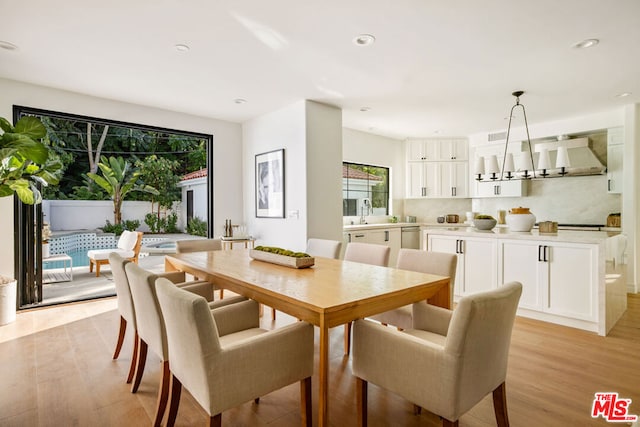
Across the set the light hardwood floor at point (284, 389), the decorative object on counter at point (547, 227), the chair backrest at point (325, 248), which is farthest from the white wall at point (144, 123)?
the decorative object on counter at point (547, 227)

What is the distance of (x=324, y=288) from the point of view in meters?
1.79

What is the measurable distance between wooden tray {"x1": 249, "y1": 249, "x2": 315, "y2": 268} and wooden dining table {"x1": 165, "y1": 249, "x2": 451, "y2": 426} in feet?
0.11

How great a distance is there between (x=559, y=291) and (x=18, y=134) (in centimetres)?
505

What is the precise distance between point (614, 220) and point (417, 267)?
4.42 meters

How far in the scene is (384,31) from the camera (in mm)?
2648

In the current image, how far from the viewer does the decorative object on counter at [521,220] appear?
3770mm

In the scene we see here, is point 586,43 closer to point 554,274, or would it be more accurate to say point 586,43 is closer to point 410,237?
point 554,274

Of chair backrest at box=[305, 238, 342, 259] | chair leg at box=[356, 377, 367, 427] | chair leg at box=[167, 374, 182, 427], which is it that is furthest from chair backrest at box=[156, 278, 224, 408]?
chair backrest at box=[305, 238, 342, 259]

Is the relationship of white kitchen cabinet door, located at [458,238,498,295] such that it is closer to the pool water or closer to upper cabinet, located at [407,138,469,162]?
upper cabinet, located at [407,138,469,162]

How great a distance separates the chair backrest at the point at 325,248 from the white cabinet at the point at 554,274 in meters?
1.91

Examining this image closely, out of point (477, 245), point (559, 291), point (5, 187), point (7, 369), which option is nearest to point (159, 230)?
point (5, 187)

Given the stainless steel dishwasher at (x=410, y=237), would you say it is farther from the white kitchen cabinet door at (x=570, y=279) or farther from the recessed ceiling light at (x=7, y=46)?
the recessed ceiling light at (x=7, y=46)

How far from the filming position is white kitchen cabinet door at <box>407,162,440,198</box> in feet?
21.9

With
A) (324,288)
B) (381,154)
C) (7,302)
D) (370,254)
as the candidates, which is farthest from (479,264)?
(7,302)
